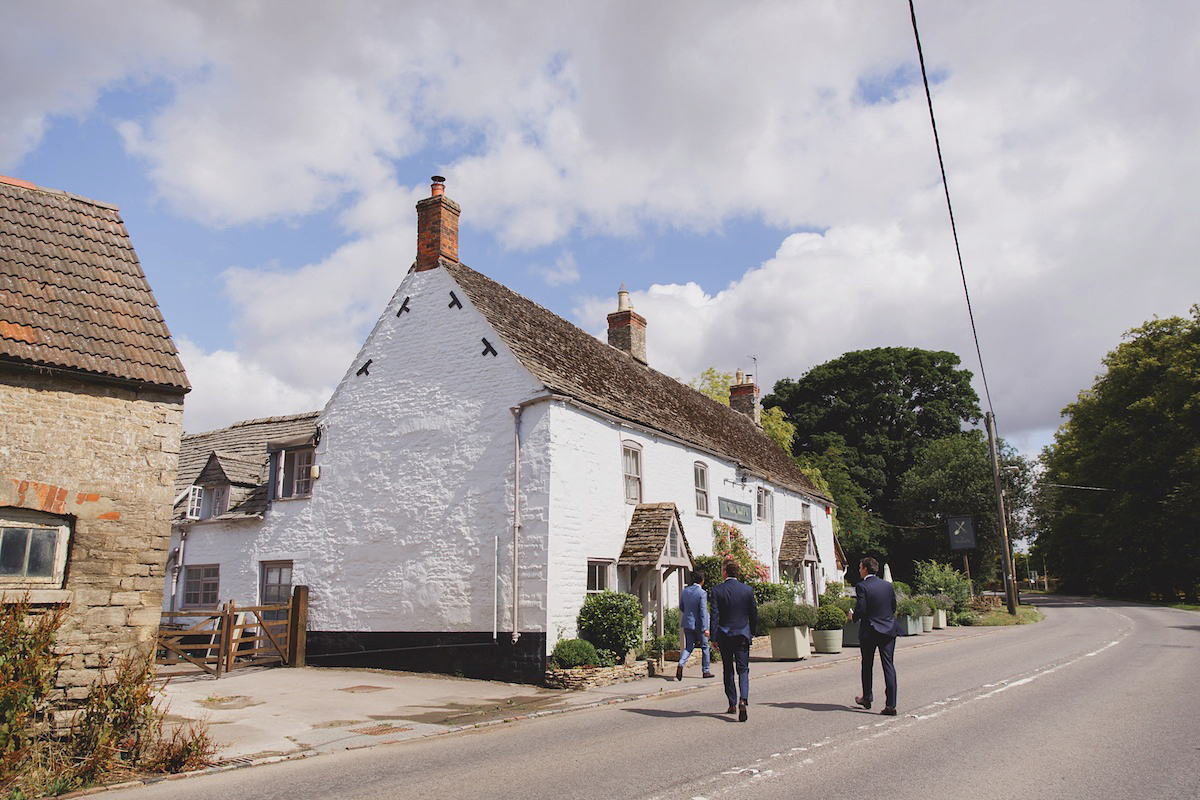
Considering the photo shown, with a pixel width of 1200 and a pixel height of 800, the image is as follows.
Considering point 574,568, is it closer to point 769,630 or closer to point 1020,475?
point 769,630

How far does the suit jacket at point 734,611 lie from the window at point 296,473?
1315 cm

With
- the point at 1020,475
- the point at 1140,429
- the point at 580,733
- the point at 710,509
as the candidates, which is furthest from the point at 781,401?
the point at 580,733

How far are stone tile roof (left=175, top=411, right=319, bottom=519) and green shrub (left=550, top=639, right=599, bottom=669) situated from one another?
348 inches

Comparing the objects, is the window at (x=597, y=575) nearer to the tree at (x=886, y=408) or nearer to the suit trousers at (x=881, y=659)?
the suit trousers at (x=881, y=659)

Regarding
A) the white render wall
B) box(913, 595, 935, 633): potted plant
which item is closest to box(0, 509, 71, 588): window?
the white render wall

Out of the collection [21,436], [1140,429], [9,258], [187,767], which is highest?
[1140,429]

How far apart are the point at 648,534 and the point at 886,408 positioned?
4198cm

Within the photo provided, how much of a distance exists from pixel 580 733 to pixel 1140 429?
1918 inches

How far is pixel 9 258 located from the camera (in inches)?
389

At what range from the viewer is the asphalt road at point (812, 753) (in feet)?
21.5

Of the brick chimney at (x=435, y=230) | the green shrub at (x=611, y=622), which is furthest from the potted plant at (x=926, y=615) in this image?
the brick chimney at (x=435, y=230)

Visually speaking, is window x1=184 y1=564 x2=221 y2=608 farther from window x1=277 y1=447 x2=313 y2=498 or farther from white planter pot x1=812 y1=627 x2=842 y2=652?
white planter pot x1=812 y1=627 x2=842 y2=652

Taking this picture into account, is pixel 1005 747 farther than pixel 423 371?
No

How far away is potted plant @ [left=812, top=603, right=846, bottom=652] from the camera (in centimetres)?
2006
